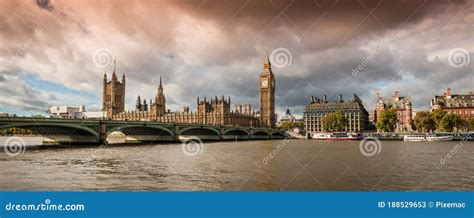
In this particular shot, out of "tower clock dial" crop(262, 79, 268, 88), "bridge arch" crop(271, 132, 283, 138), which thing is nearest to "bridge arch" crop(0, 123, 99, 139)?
"bridge arch" crop(271, 132, 283, 138)

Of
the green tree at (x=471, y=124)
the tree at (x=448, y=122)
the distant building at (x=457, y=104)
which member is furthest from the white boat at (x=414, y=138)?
the distant building at (x=457, y=104)

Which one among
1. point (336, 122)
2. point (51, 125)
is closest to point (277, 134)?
point (336, 122)

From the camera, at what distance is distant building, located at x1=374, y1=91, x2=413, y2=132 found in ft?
324

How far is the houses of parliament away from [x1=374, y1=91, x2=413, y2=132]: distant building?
3664 centimetres

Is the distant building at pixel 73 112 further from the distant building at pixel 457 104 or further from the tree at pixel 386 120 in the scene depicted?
the distant building at pixel 457 104

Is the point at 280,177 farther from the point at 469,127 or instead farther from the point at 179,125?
the point at 469,127

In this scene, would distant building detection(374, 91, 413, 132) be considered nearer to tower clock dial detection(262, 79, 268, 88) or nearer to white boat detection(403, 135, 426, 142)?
white boat detection(403, 135, 426, 142)

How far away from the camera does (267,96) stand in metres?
138

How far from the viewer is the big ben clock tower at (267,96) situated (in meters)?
133

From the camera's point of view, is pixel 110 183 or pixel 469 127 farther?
pixel 469 127

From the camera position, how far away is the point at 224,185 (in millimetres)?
14359

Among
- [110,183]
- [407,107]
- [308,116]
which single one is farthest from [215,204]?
[308,116]

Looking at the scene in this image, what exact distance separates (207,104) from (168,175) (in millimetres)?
100548

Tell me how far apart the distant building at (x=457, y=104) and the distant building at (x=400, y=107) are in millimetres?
6260
